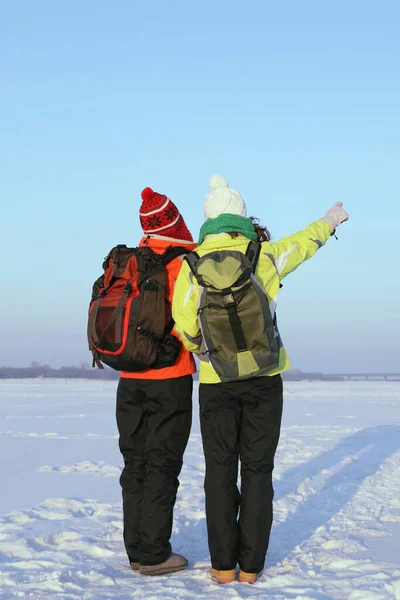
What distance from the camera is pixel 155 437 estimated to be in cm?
360

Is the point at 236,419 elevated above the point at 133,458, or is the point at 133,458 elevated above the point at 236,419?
the point at 236,419

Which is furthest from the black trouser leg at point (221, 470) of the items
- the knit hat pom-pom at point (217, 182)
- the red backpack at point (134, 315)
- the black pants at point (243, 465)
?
the knit hat pom-pom at point (217, 182)

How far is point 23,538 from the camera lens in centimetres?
404

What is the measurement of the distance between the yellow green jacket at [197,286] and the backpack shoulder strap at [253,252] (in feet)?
0.11

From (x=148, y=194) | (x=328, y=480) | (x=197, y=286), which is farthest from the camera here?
(x=328, y=480)

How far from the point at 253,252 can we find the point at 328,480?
147 inches

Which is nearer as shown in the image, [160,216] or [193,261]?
[193,261]

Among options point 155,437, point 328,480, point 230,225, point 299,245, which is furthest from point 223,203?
point 328,480

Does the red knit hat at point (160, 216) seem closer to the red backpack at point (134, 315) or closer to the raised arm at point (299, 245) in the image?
the red backpack at point (134, 315)

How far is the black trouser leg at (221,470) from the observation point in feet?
11.1

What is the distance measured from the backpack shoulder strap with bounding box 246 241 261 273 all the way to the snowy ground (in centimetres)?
149

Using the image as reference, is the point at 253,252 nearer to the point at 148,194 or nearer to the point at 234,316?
the point at 234,316

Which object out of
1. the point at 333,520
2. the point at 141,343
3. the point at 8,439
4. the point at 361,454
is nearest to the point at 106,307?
the point at 141,343

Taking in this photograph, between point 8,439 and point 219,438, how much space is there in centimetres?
650
